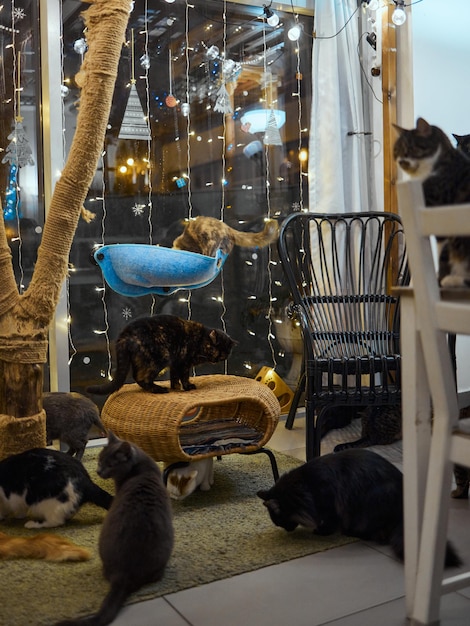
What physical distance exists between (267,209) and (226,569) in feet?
7.95

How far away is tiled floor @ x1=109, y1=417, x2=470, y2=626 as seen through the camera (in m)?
1.68

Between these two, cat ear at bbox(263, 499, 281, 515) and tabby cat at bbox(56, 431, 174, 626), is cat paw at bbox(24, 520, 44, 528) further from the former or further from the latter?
cat ear at bbox(263, 499, 281, 515)

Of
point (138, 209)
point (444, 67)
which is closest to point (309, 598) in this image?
point (138, 209)

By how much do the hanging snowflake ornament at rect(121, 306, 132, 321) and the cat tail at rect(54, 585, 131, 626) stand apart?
2013mm

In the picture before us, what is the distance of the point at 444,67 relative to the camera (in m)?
3.92

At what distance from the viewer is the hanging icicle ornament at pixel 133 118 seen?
3506 millimetres

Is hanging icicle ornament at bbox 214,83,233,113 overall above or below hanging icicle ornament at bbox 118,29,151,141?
above

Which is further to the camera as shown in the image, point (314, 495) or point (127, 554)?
point (314, 495)

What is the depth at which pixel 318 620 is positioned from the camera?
168cm

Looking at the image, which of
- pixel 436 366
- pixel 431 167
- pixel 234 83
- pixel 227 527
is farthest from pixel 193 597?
pixel 234 83

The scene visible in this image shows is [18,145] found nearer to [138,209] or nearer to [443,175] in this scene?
[138,209]

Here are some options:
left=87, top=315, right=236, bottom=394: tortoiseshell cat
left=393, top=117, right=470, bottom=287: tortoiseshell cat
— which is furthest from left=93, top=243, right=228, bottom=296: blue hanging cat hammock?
left=393, top=117, right=470, bottom=287: tortoiseshell cat

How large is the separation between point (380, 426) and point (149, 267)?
148 centimetres

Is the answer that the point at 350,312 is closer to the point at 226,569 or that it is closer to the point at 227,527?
the point at 227,527
